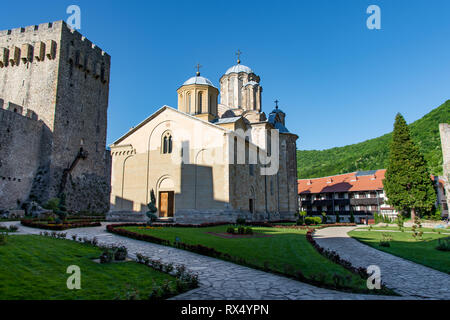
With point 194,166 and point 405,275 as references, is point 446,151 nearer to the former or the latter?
point 194,166

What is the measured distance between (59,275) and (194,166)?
56.6 ft

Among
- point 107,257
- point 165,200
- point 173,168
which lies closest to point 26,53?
point 173,168

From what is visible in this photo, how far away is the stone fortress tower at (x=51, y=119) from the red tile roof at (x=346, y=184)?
31.3 metres

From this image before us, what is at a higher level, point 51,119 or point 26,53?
point 26,53

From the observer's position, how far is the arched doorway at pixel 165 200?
2459 centimetres

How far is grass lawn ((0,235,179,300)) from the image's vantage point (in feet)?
17.7

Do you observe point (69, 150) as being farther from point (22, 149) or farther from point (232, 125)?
point (232, 125)

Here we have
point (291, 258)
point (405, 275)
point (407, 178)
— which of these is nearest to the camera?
point (405, 275)

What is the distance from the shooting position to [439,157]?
47.0 meters

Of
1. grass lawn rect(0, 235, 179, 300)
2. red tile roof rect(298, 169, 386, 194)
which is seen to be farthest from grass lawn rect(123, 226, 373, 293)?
red tile roof rect(298, 169, 386, 194)

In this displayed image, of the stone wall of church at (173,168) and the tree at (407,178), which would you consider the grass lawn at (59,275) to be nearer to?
the stone wall of church at (173,168)

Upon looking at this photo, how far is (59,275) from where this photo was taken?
664 cm

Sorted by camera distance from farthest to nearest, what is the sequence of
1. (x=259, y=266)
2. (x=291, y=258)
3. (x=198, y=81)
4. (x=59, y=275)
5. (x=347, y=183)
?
(x=347, y=183) → (x=198, y=81) → (x=291, y=258) → (x=259, y=266) → (x=59, y=275)
